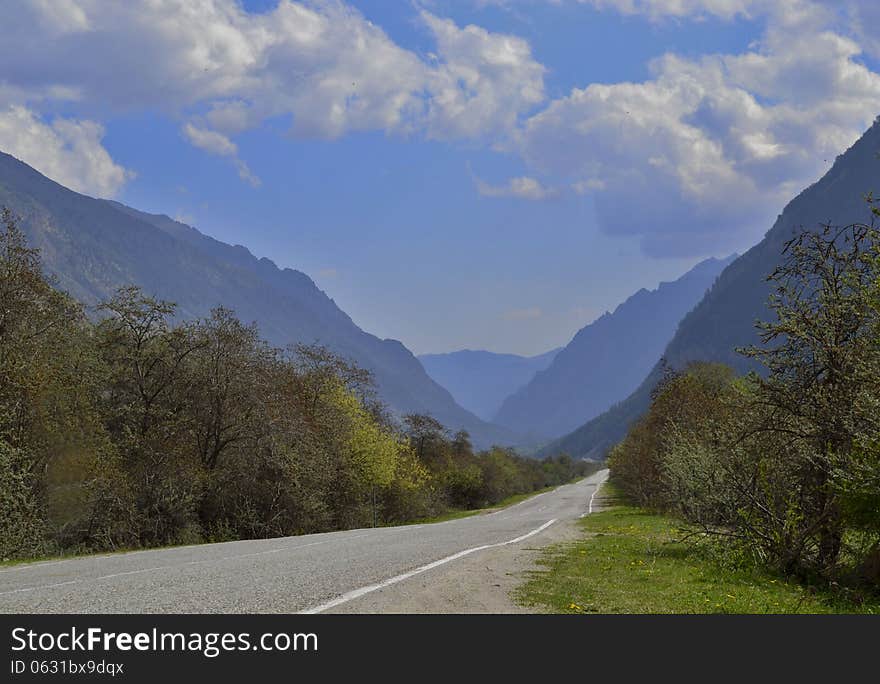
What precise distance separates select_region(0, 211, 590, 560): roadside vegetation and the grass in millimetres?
16477

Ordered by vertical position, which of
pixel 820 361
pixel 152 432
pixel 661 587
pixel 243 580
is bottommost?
pixel 661 587

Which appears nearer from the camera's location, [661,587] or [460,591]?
[460,591]

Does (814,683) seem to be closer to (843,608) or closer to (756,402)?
(843,608)

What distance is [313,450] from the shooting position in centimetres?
3712

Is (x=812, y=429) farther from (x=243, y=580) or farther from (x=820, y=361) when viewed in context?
(x=243, y=580)

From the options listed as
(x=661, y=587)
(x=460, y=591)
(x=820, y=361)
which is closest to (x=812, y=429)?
(x=820, y=361)

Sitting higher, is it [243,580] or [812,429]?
[812,429]

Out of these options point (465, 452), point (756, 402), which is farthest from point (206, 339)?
A: point (465, 452)

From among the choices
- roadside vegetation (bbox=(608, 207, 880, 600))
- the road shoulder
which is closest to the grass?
the road shoulder

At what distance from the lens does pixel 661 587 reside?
11969 millimetres

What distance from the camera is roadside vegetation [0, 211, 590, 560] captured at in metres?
25.0

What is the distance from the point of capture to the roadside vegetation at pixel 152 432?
25.0 metres

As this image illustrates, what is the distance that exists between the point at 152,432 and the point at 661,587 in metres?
24.3

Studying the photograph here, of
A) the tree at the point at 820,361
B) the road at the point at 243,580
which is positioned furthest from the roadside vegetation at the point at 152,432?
the tree at the point at 820,361
